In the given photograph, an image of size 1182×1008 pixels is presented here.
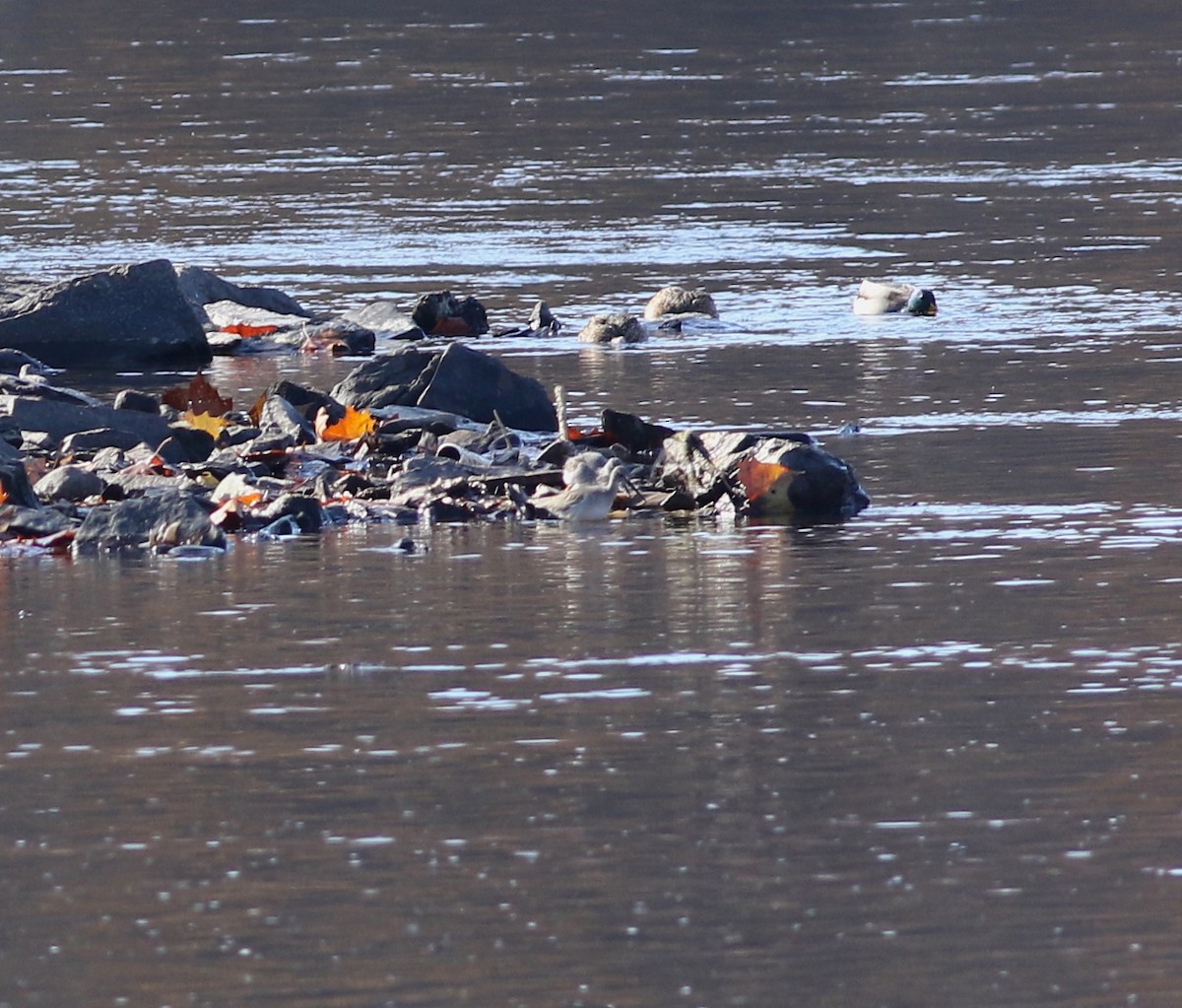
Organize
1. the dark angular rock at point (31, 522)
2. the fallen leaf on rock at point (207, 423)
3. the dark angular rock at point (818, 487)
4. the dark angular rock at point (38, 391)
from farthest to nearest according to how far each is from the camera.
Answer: the dark angular rock at point (38, 391)
the fallen leaf on rock at point (207, 423)
the dark angular rock at point (818, 487)
the dark angular rock at point (31, 522)

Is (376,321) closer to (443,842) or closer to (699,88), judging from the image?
(443,842)

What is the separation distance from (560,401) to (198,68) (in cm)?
3586

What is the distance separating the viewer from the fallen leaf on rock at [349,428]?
1474 centimetres

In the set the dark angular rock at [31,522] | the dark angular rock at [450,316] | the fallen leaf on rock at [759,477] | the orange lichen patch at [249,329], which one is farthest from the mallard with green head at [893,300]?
the dark angular rock at [31,522]

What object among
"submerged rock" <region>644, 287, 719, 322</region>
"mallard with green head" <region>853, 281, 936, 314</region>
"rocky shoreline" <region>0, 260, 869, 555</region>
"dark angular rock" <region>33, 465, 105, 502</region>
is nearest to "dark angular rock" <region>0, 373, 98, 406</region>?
"rocky shoreline" <region>0, 260, 869, 555</region>

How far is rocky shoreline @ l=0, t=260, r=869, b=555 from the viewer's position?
→ 42.0ft

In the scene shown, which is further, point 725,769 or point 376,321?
point 376,321

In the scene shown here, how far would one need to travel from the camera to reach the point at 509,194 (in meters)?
28.8

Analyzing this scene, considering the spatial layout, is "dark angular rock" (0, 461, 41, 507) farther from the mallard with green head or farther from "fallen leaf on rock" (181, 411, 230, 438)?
the mallard with green head

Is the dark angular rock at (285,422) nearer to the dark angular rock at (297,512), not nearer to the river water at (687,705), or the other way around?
the dark angular rock at (297,512)

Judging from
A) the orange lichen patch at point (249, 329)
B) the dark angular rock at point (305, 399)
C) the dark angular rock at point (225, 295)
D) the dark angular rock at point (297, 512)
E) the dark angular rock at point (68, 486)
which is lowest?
the dark angular rock at point (297, 512)

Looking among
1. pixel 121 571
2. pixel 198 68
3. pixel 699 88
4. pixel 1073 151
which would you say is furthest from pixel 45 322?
pixel 198 68

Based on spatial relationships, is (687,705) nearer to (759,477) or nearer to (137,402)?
(759,477)

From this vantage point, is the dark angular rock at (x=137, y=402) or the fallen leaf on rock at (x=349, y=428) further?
the dark angular rock at (x=137, y=402)
